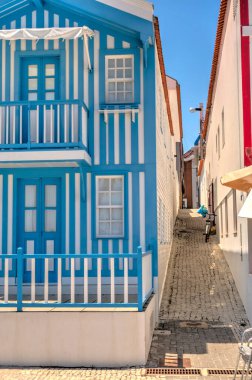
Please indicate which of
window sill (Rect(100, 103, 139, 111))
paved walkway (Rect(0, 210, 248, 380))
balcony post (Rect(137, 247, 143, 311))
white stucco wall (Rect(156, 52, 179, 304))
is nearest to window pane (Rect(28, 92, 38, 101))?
window sill (Rect(100, 103, 139, 111))

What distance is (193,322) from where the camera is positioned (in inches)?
456

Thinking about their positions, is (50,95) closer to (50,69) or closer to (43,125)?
(50,69)

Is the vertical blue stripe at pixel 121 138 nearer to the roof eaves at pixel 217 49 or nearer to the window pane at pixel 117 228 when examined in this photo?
the window pane at pixel 117 228

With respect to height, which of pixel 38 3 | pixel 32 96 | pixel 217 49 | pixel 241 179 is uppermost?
pixel 217 49

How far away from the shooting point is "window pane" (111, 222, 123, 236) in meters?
12.0

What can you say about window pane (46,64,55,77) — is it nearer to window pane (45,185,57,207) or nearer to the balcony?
the balcony

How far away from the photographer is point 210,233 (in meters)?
23.9

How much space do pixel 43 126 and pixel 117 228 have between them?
117 inches

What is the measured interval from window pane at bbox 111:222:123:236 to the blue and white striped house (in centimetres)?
3

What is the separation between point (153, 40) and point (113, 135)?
2417mm

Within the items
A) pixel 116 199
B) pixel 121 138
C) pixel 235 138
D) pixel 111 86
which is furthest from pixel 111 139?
pixel 235 138

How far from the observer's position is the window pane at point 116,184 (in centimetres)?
1215

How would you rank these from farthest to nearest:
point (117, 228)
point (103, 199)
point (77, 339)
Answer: point (103, 199)
point (117, 228)
point (77, 339)

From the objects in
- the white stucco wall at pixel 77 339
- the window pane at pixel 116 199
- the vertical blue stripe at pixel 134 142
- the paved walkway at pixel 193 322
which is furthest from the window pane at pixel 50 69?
the paved walkway at pixel 193 322
